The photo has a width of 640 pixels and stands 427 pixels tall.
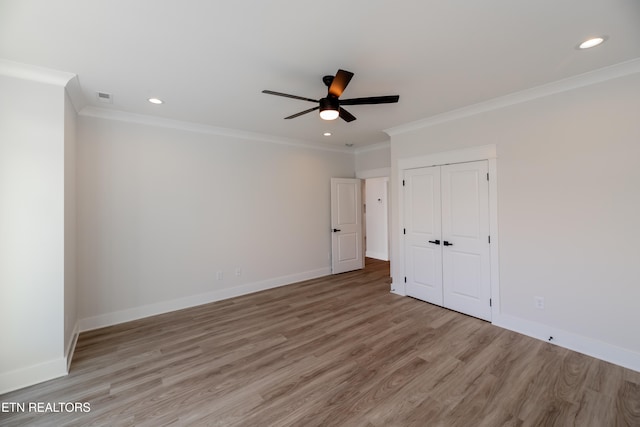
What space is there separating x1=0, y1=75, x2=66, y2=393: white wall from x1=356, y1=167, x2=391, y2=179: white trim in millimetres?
4879

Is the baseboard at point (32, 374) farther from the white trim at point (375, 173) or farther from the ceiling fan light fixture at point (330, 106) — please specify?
the white trim at point (375, 173)

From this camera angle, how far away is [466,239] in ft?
11.9

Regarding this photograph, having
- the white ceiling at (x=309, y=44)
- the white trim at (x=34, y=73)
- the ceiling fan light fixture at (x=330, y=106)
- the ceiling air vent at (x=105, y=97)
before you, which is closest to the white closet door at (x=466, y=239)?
the white ceiling at (x=309, y=44)

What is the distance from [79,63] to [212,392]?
3.09m

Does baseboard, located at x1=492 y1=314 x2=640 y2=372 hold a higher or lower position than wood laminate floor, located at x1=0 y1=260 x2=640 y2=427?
higher

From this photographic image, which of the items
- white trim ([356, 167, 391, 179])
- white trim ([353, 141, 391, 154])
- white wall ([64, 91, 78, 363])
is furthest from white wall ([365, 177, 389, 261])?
white wall ([64, 91, 78, 363])

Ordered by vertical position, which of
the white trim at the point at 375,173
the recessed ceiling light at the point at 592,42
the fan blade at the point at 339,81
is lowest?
the white trim at the point at 375,173

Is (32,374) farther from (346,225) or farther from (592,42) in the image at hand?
(592,42)

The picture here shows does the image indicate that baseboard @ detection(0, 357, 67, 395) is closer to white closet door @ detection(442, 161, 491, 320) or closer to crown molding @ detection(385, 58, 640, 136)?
white closet door @ detection(442, 161, 491, 320)

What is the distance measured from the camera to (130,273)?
3.62 meters

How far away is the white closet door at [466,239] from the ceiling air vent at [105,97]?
4.34 m

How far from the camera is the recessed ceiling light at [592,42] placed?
6.81ft

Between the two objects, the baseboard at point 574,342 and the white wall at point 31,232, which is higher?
the white wall at point 31,232

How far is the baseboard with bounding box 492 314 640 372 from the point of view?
2447mm
